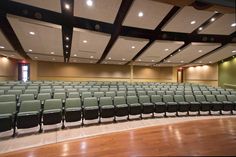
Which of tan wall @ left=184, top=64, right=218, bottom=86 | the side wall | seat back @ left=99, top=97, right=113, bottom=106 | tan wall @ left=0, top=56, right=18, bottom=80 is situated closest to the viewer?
seat back @ left=99, top=97, right=113, bottom=106

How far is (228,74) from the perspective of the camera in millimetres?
12773

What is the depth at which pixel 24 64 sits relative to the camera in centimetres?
1511

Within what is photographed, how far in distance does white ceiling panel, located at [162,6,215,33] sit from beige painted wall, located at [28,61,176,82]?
8.41m

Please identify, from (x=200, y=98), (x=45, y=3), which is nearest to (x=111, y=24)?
(x=45, y=3)

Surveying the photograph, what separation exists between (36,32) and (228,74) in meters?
14.3

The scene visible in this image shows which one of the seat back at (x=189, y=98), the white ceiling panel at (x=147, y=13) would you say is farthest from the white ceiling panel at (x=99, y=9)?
the seat back at (x=189, y=98)

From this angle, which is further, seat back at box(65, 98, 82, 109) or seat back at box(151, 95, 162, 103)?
seat back at box(151, 95, 162, 103)

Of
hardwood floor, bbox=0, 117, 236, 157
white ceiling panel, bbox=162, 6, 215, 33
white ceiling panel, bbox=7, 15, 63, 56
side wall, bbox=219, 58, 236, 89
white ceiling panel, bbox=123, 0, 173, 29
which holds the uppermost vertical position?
white ceiling panel, bbox=123, 0, 173, 29

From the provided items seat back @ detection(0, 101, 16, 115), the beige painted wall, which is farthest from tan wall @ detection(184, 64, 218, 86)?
seat back @ detection(0, 101, 16, 115)

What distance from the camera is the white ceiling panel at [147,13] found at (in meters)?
5.05

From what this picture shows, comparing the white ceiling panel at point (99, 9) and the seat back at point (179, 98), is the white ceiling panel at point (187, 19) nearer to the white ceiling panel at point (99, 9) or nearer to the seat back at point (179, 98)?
the white ceiling panel at point (99, 9)

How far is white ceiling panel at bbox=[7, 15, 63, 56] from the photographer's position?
5.57 meters

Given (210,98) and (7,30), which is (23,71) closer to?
(7,30)

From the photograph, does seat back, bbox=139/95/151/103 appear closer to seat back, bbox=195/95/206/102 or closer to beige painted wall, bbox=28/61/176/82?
seat back, bbox=195/95/206/102
